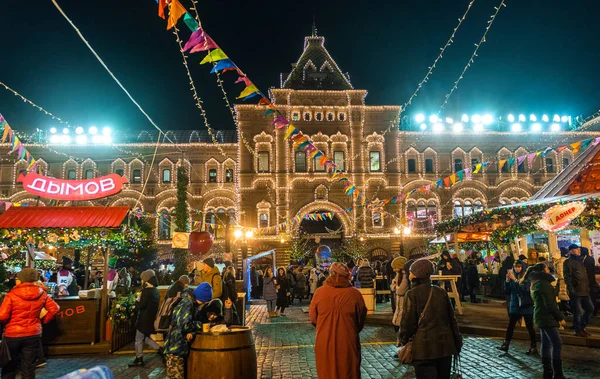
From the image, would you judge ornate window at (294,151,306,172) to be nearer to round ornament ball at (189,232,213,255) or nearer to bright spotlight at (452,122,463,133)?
bright spotlight at (452,122,463,133)

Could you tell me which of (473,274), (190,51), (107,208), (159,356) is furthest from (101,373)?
(473,274)

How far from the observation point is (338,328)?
5.11m

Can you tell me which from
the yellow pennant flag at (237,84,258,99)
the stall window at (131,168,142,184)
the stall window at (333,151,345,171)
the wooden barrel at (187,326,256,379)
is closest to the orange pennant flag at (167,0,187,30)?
the yellow pennant flag at (237,84,258,99)

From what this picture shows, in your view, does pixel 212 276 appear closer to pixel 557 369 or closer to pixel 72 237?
pixel 72 237

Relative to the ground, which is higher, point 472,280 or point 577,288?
point 577,288

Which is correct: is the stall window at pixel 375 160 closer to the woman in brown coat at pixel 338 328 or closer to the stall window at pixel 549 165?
the stall window at pixel 549 165

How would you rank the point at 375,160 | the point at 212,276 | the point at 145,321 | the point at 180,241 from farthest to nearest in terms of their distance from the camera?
the point at 375,160
the point at 180,241
the point at 212,276
the point at 145,321

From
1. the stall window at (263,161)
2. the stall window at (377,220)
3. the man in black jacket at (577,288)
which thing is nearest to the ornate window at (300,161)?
the stall window at (263,161)

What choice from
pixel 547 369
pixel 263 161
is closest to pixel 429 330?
pixel 547 369

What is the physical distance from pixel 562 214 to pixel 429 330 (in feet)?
30.5

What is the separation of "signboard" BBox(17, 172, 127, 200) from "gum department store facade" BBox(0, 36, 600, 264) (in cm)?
2152

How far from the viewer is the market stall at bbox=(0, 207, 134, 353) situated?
31.3 ft

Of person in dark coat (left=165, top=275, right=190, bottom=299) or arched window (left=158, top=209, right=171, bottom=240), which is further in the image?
arched window (left=158, top=209, right=171, bottom=240)

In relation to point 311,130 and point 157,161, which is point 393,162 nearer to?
point 311,130
